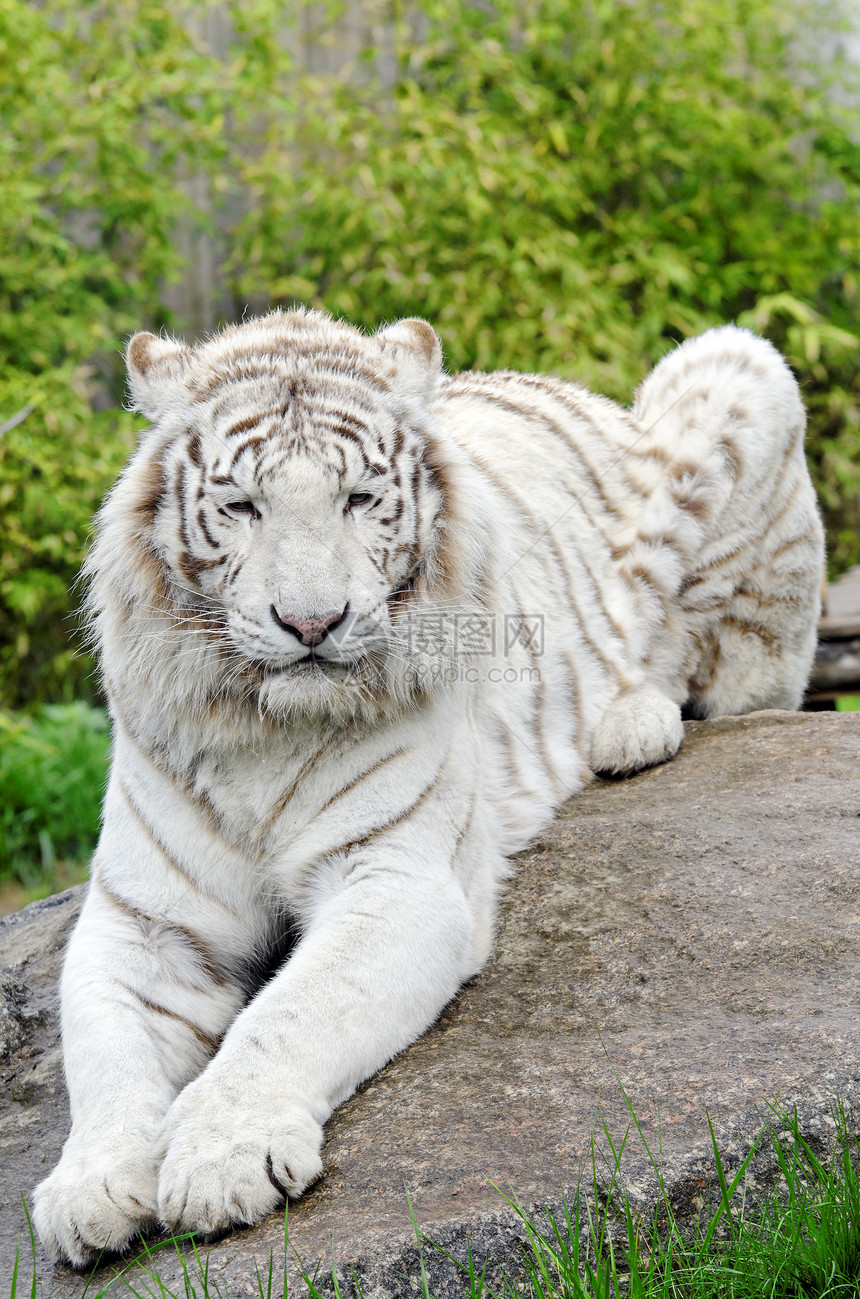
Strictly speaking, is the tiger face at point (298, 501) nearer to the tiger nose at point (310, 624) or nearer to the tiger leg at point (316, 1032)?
the tiger nose at point (310, 624)

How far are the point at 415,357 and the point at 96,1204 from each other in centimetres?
155

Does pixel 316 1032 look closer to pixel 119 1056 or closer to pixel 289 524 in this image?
pixel 119 1056

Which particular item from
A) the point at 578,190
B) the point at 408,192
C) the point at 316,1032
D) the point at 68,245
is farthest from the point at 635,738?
the point at 68,245

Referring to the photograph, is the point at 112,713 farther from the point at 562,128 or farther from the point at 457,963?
the point at 562,128

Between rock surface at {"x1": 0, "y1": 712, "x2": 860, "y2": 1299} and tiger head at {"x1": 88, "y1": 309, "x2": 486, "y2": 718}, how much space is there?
58cm

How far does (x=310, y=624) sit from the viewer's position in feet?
6.61

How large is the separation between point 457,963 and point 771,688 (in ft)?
5.77

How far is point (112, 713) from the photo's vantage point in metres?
2.39

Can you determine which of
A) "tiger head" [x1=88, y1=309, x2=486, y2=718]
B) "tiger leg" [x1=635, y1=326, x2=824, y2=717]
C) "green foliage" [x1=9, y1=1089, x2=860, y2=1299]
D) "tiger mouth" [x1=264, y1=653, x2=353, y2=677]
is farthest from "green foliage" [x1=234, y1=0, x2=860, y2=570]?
"green foliage" [x1=9, y1=1089, x2=860, y2=1299]

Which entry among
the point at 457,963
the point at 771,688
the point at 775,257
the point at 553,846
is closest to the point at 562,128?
the point at 775,257

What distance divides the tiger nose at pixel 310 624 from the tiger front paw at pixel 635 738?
1241 millimetres

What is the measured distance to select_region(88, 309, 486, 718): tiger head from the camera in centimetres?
207

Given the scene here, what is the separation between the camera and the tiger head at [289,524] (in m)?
2.07

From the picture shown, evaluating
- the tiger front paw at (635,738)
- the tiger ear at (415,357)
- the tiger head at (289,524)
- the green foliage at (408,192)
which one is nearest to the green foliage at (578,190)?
the green foliage at (408,192)
